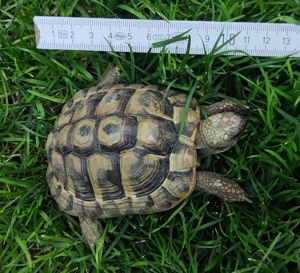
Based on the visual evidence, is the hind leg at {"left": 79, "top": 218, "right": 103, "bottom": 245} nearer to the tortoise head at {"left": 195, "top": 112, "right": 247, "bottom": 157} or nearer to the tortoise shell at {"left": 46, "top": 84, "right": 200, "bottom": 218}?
the tortoise shell at {"left": 46, "top": 84, "right": 200, "bottom": 218}

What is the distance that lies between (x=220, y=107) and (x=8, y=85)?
1.50 m

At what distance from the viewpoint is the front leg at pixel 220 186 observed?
2479 mm

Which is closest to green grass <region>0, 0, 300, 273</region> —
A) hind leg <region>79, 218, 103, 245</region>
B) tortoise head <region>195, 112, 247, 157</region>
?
hind leg <region>79, 218, 103, 245</region>

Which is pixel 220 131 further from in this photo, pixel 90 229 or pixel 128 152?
pixel 90 229

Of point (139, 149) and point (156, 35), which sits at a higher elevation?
point (156, 35)

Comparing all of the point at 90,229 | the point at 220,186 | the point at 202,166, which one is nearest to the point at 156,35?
the point at 202,166

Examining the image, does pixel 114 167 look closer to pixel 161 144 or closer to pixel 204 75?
pixel 161 144

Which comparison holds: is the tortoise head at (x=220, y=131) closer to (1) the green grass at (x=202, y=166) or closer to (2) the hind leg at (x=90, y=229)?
(1) the green grass at (x=202, y=166)

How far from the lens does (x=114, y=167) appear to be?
239 centimetres

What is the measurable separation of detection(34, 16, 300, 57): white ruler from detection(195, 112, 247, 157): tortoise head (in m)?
0.48

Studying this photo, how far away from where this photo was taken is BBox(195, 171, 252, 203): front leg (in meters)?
2.48

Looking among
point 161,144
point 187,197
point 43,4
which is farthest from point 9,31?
point 187,197

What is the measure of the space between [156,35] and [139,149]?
812mm

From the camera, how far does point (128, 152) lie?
7.76 feet
